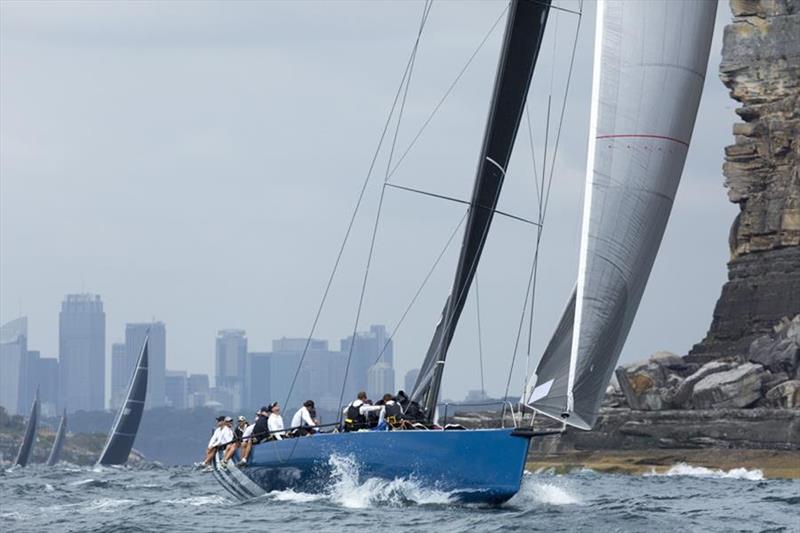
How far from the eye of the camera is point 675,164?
63.6 feet

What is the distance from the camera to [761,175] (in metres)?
62.5

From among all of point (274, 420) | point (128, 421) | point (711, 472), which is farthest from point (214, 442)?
point (128, 421)

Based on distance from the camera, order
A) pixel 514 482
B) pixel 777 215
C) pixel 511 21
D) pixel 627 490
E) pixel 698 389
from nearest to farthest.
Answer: pixel 514 482 < pixel 511 21 < pixel 627 490 < pixel 698 389 < pixel 777 215

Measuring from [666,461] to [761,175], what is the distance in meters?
16.8

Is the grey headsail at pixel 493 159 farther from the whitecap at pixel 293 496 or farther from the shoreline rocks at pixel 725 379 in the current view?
the shoreline rocks at pixel 725 379

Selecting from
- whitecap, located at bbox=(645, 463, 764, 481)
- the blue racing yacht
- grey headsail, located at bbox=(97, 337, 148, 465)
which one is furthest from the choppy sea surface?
grey headsail, located at bbox=(97, 337, 148, 465)

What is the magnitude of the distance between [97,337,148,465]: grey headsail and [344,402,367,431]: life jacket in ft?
199

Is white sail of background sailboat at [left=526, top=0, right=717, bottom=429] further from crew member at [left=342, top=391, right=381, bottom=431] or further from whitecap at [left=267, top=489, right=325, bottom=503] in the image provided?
whitecap at [left=267, top=489, right=325, bottom=503]

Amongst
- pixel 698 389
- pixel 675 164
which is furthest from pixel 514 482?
pixel 698 389

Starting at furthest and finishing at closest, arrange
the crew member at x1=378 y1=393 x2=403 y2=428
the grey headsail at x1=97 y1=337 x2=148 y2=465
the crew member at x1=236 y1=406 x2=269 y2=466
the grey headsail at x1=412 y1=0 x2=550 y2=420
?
1. the grey headsail at x1=97 y1=337 x2=148 y2=465
2. the crew member at x1=236 y1=406 x2=269 y2=466
3. the grey headsail at x1=412 y1=0 x2=550 y2=420
4. the crew member at x1=378 y1=393 x2=403 y2=428

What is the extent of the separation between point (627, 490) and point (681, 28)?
16343mm

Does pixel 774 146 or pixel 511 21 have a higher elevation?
pixel 774 146

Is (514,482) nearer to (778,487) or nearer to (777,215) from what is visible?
(778,487)

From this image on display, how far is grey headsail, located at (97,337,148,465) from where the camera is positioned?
273ft
